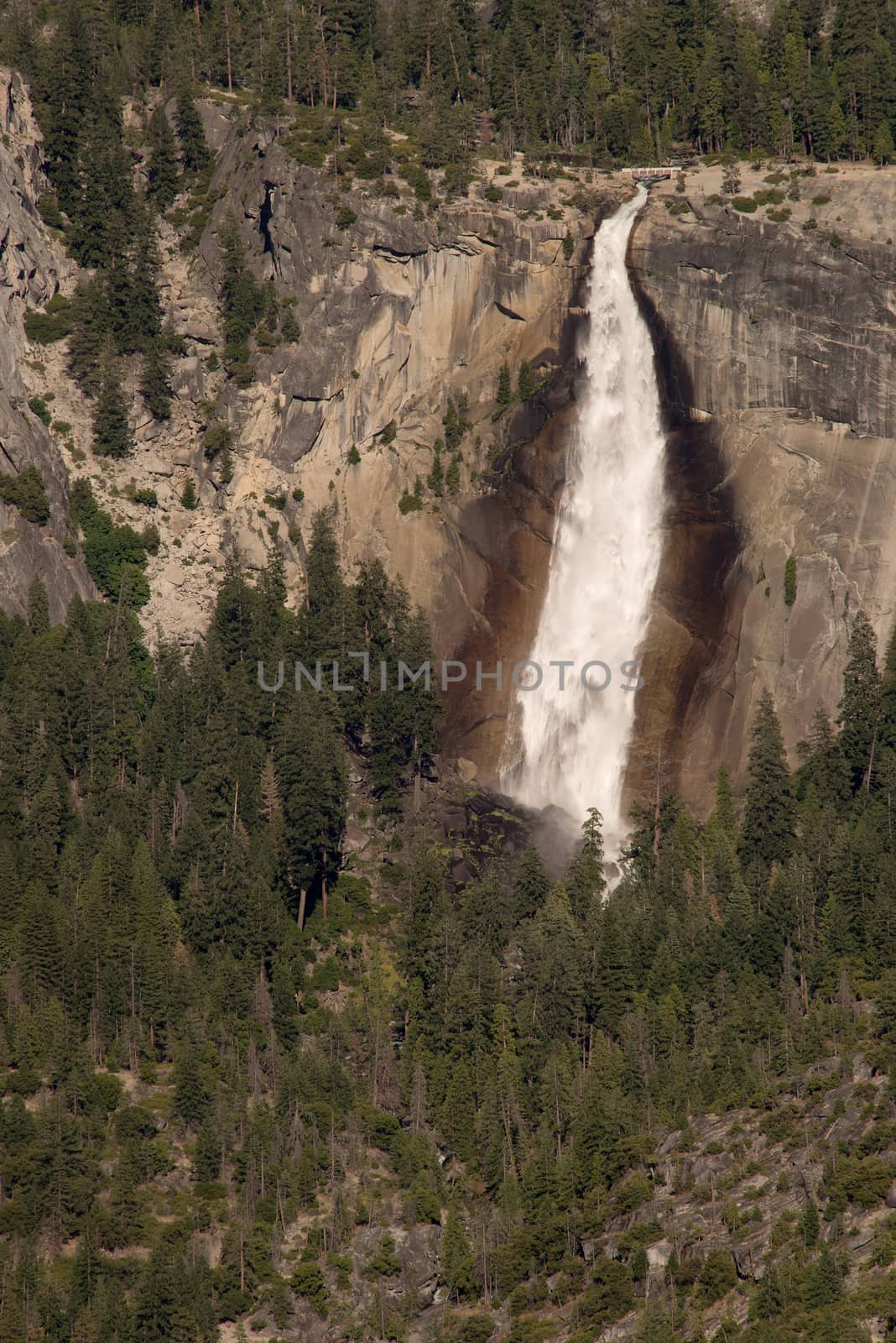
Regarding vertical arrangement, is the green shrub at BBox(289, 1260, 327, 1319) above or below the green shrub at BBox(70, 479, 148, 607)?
below

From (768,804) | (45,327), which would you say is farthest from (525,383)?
(768,804)

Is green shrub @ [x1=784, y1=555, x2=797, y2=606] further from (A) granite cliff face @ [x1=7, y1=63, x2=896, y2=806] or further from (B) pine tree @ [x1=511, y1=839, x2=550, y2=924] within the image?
(B) pine tree @ [x1=511, y1=839, x2=550, y2=924]

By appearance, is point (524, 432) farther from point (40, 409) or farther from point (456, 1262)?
point (456, 1262)

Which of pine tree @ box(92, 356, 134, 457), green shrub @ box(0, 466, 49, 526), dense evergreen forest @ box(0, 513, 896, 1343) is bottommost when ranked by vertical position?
dense evergreen forest @ box(0, 513, 896, 1343)

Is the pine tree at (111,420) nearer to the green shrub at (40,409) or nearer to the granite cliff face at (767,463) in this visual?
the green shrub at (40,409)

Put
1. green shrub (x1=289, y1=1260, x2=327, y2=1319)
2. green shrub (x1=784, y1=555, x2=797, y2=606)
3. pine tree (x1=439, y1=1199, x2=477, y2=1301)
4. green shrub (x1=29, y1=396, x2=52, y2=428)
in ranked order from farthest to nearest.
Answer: green shrub (x1=29, y1=396, x2=52, y2=428)
green shrub (x1=784, y1=555, x2=797, y2=606)
pine tree (x1=439, y1=1199, x2=477, y2=1301)
green shrub (x1=289, y1=1260, x2=327, y2=1319)

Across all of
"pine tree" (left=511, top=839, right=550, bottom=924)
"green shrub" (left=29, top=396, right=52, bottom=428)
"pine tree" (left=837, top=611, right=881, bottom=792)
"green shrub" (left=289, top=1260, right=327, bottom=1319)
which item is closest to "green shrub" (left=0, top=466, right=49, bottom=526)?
"green shrub" (left=29, top=396, right=52, bottom=428)

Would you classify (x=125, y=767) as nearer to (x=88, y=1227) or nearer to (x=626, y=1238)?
(x=88, y=1227)
